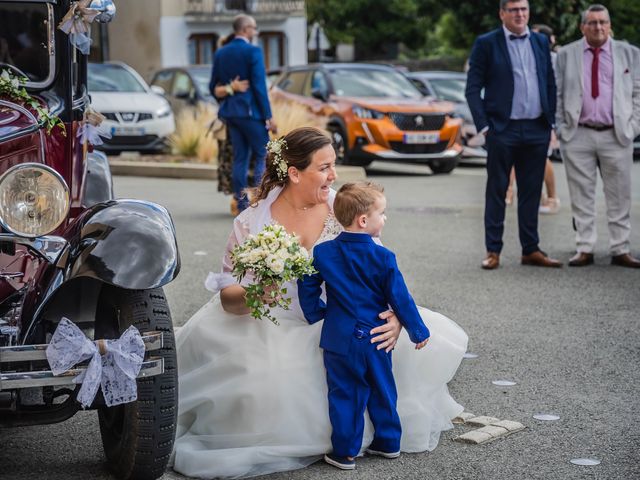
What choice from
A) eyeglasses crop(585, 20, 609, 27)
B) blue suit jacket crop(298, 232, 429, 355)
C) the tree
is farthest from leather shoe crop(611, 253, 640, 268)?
the tree

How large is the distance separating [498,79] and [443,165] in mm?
9410

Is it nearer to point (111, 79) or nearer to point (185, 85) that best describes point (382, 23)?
point (185, 85)

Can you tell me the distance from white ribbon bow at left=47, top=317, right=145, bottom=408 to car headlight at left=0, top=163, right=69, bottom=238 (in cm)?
50

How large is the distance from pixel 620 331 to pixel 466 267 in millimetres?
2475

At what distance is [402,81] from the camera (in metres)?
19.4

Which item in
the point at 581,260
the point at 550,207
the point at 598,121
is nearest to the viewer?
the point at 598,121


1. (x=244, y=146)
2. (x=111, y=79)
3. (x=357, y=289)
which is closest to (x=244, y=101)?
(x=244, y=146)

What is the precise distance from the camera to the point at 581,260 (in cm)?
925

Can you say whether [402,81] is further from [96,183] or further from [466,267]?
[96,183]

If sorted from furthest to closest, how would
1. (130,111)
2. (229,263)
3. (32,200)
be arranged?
(130,111), (229,263), (32,200)

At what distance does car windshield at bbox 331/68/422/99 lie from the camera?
→ 18.6 m

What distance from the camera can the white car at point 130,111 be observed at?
1923cm

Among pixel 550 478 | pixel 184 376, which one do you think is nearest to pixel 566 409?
pixel 550 478

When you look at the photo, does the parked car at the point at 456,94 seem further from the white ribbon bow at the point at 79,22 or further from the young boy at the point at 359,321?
the young boy at the point at 359,321
